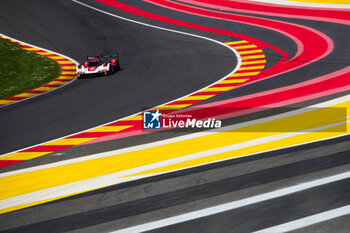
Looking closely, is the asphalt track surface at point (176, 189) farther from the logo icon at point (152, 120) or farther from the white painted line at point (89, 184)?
the logo icon at point (152, 120)

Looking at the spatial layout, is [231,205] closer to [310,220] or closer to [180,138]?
[310,220]

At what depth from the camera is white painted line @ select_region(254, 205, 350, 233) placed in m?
6.39

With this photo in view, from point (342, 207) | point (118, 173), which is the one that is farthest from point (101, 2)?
point (342, 207)

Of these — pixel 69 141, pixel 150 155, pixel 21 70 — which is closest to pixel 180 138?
pixel 150 155

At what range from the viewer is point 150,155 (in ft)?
34.3

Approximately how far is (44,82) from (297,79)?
10953 millimetres

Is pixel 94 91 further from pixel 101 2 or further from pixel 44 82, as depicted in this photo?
pixel 101 2

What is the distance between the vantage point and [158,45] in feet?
→ 85.5

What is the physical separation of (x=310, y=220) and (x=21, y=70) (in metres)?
19.0

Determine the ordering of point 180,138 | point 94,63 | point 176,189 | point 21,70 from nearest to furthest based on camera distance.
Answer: point 176,189, point 180,138, point 94,63, point 21,70

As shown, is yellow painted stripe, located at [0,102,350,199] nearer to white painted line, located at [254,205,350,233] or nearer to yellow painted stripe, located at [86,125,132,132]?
yellow painted stripe, located at [86,125,132,132]

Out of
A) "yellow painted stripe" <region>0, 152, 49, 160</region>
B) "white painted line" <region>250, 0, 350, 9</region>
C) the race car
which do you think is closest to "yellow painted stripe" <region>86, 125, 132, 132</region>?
"yellow painted stripe" <region>0, 152, 49, 160</region>

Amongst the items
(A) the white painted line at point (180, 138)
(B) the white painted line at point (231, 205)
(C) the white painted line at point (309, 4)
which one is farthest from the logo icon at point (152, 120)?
(C) the white painted line at point (309, 4)

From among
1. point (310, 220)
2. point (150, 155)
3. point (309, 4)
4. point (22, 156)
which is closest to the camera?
point (310, 220)
